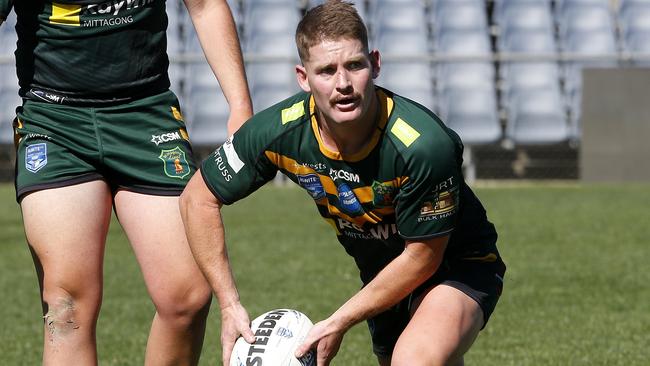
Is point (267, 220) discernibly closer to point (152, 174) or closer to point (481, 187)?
point (481, 187)

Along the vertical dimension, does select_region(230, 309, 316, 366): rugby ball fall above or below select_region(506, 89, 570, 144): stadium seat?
above

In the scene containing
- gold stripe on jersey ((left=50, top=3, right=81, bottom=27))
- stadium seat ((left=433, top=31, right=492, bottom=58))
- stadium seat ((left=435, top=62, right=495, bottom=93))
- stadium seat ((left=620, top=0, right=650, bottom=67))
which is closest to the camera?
gold stripe on jersey ((left=50, top=3, right=81, bottom=27))

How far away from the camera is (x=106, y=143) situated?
4.64 m

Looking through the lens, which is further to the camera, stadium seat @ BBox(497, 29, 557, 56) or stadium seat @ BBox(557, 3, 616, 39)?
stadium seat @ BBox(557, 3, 616, 39)

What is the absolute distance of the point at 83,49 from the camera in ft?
15.3

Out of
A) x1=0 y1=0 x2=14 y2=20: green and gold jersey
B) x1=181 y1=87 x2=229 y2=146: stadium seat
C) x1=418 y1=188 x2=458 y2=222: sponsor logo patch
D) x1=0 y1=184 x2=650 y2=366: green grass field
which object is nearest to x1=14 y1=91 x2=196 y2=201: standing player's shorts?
x1=0 y1=0 x2=14 y2=20: green and gold jersey

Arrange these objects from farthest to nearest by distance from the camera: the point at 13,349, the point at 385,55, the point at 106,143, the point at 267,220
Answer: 1. the point at 385,55
2. the point at 267,220
3. the point at 13,349
4. the point at 106,143

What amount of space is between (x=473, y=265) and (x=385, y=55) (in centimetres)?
1261

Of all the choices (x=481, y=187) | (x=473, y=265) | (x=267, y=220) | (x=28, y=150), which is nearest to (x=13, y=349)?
(x=28, y=150)

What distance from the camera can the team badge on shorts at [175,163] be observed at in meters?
4.75

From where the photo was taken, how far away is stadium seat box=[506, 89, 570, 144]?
17.2 metres

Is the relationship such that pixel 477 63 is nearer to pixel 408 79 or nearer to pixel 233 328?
pixel 408 79

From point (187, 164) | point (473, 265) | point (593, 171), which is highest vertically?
point (187, 164)

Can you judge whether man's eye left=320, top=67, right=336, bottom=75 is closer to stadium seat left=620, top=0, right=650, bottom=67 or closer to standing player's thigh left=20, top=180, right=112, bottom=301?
standing player's thigh left=20, top=180, right=112, bottom=301
